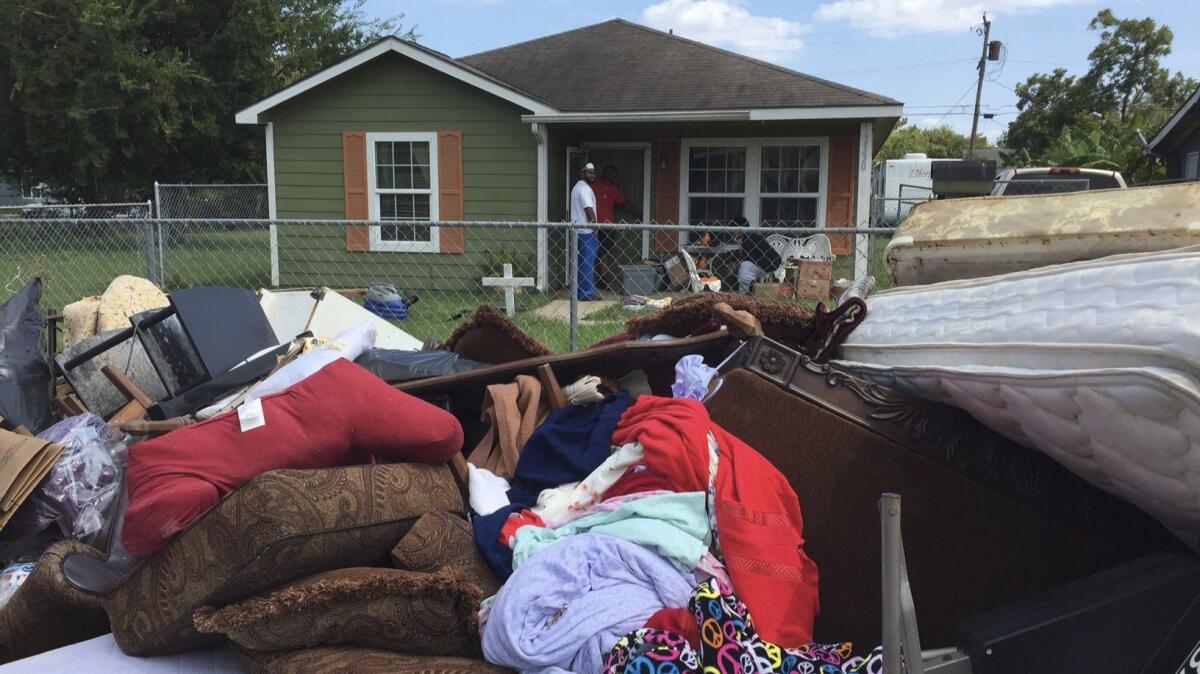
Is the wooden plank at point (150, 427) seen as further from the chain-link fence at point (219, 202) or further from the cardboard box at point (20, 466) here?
the chain-link fence at point (219, 202)

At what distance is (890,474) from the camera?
2002 millimetres

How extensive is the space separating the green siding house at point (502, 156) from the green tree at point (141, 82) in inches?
360

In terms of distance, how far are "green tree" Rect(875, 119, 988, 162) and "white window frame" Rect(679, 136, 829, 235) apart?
34897mm

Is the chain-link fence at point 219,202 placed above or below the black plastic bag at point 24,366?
above

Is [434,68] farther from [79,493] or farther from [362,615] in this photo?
[362,615]

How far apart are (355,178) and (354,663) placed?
10.6 meters

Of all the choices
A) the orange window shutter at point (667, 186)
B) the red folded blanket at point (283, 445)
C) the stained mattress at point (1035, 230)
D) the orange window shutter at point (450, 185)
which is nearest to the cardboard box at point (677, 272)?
the orange window shutter at point (667, 186)

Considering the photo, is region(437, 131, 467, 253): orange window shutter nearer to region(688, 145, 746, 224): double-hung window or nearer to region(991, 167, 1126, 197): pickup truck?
region(688, 145, 746, 224): double-hung window

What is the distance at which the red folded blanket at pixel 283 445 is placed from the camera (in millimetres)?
1965

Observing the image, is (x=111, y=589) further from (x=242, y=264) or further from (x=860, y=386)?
(x=242, y=264)

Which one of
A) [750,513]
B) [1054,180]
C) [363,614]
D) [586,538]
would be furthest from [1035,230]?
[1054,180]

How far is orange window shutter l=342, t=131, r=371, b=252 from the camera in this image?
37.0 ft

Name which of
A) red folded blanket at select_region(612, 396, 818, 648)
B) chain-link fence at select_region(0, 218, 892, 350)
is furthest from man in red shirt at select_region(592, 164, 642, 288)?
red folded blanket at select_region(612, 396, 818, 648)

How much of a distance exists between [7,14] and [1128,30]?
46.5 m
